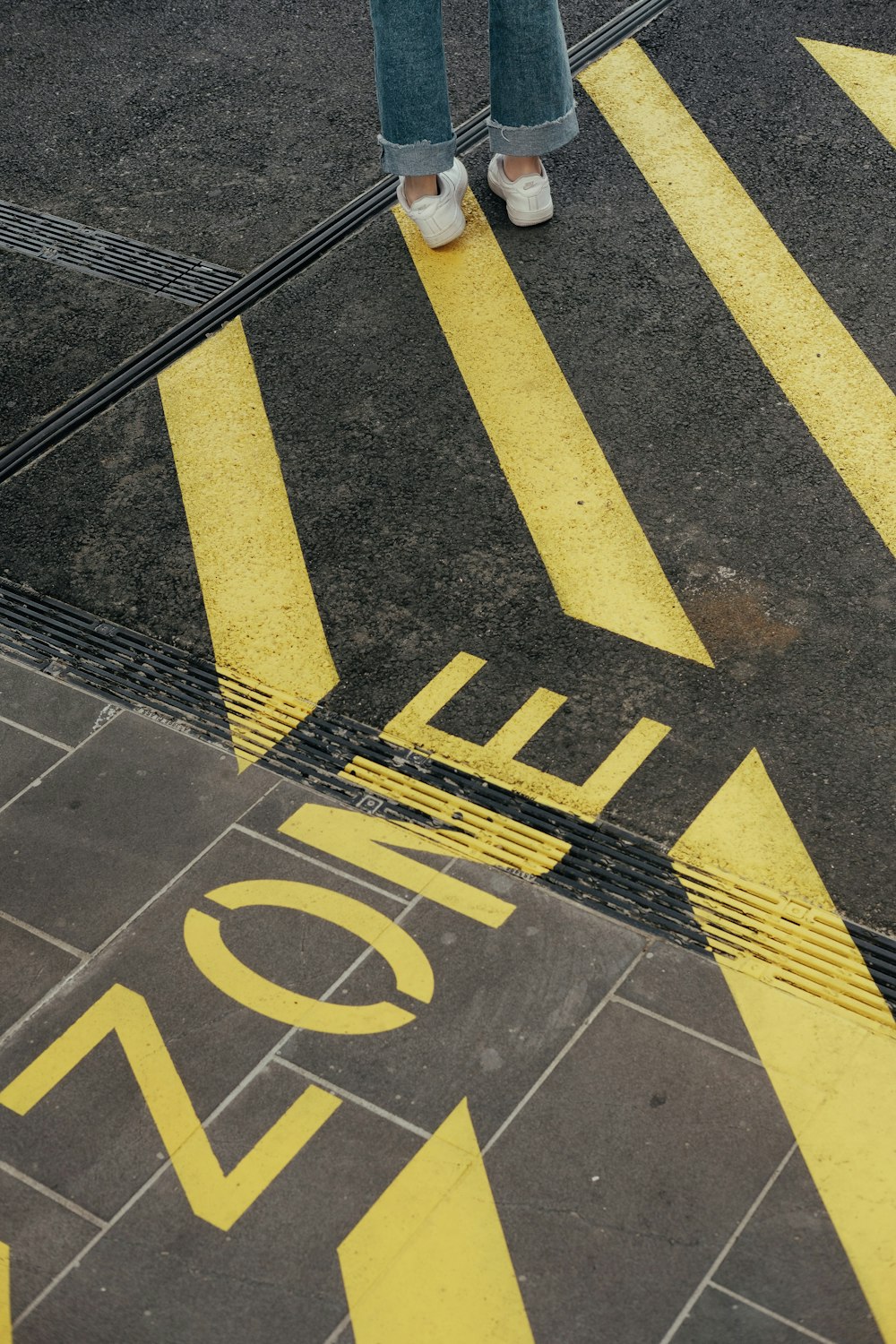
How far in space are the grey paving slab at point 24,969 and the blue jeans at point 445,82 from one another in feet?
9.38

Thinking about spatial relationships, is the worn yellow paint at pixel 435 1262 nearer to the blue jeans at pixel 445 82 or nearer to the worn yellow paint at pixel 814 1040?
the worn yellow paint at pixel 814 1040

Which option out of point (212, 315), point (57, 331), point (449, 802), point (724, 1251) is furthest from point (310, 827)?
point (57, 331)

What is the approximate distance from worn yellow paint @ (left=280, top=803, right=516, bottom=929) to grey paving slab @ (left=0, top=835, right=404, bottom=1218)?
7 cm

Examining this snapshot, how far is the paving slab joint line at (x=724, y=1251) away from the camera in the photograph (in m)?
2.37

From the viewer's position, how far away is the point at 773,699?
3414 millimetres

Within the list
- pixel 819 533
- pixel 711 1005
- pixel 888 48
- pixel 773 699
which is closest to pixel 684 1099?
pixel 711 1005

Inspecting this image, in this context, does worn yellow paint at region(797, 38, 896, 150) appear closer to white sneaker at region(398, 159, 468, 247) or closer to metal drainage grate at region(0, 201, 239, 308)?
white sneaker at region(398, 159, 468, 247)

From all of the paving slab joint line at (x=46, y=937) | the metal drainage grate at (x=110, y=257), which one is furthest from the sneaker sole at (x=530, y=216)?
the paving slab joint line at (x=46, y=937)

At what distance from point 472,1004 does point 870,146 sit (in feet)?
12.3

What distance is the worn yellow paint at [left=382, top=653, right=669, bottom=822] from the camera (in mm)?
3268

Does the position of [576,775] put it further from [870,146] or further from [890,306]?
[870,146]

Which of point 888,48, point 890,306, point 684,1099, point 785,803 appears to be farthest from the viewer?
point 888,48

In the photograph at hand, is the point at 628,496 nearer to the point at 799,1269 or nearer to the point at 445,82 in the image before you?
the point at 445,82

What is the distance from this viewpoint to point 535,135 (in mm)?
4844
